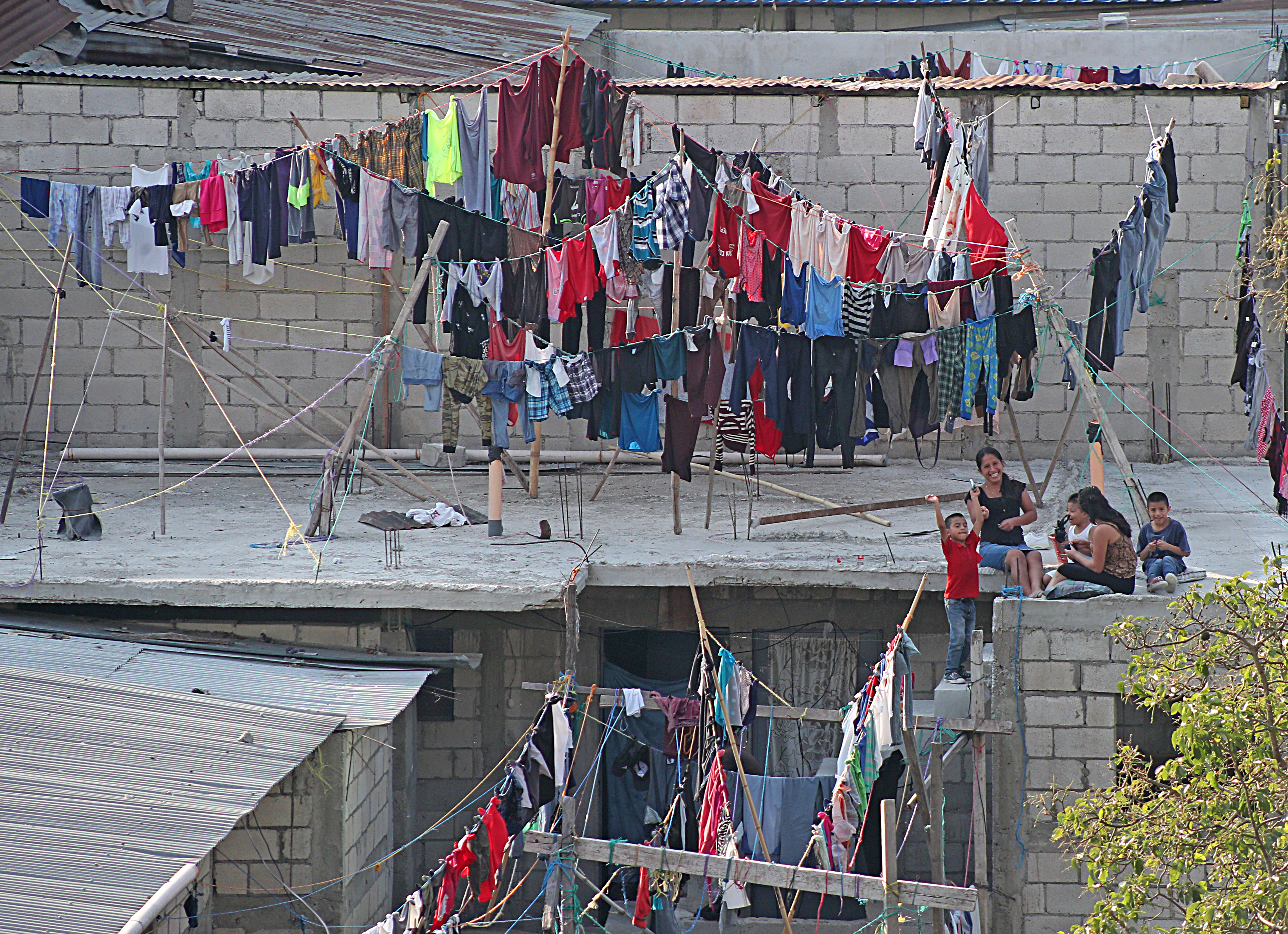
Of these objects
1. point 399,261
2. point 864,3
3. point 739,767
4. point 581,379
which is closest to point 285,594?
point 581,379

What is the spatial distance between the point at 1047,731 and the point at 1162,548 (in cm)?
157

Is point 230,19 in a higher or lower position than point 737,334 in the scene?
higher

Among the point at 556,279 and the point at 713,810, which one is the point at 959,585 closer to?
the point at 713,810

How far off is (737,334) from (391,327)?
468 centimetres

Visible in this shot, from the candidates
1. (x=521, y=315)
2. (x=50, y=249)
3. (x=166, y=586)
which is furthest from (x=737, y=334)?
(x=50, y=249)

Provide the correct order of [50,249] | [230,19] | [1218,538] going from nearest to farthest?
[1218,538]
[50,249]
[230,19]

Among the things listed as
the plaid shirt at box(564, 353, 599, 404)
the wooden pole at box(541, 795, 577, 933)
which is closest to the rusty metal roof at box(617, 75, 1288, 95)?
the plaid shirt at box(564, 353, 599, 404)

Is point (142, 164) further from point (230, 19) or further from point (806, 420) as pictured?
point (806, 420)

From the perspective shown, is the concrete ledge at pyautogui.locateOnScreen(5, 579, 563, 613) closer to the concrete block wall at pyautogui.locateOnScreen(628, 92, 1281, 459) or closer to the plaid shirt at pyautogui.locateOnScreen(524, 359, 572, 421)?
the plaid shirt at pyautogui.locateOnScreen(524, 359, 572, 421)

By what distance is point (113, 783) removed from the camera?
7914mm

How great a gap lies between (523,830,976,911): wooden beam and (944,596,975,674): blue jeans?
2.48 meters

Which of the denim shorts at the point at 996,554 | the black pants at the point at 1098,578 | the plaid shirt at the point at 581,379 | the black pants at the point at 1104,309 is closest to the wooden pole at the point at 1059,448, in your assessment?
the black pants at the point at 1104,309

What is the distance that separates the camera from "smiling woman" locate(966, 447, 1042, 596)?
33.6 feet

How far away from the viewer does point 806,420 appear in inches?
468
